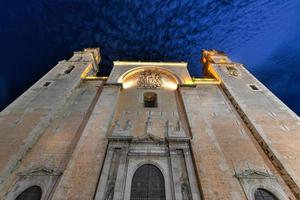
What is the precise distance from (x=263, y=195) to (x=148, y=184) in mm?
5862

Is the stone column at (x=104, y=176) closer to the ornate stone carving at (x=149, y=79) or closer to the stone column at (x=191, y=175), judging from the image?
the stone column at (x=191, y=175)

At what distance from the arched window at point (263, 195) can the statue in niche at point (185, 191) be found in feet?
11.0

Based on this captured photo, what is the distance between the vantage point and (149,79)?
20719 millimetres

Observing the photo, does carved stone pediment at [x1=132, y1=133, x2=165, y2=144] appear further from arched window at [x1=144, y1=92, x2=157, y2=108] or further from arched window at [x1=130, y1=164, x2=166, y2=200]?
arched window at [x1=144, y1=92, x2=157, y2=108]

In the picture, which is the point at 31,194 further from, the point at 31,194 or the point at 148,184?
the point at 148,184

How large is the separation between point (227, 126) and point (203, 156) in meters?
3.70

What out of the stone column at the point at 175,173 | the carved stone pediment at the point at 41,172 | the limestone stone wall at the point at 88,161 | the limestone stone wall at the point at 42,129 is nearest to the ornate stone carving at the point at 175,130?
the stone column at the point at 175,173

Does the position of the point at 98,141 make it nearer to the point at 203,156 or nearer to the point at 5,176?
the point at 5,176

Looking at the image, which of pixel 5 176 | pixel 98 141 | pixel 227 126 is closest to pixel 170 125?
pixel 227 126

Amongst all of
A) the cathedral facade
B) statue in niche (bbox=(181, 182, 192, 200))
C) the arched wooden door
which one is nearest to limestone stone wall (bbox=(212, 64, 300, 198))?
the cathedral facade

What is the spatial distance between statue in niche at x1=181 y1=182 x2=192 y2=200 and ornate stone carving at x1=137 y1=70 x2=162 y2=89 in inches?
407

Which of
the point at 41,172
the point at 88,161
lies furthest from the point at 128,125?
the point at 41,172

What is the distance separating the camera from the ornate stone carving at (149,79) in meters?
19.8

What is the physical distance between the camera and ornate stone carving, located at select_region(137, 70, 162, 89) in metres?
19.8
